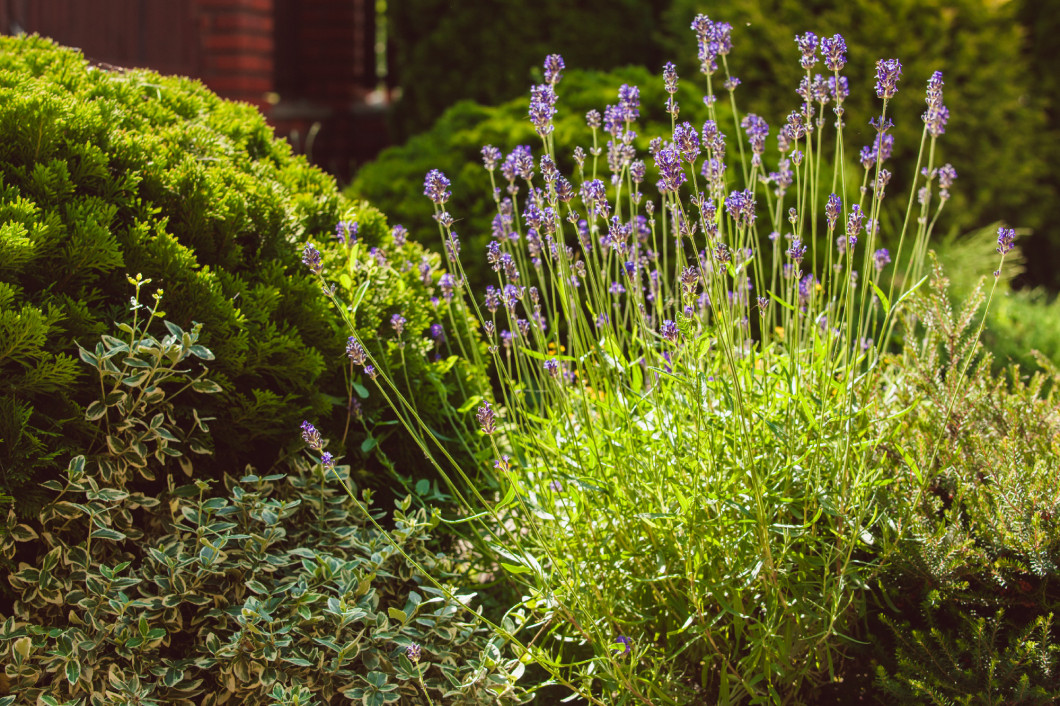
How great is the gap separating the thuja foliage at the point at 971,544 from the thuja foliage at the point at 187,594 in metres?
1.02

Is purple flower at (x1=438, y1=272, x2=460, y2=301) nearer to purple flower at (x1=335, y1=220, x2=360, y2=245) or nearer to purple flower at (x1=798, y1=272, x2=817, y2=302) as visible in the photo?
purple flower at (x1=335, y1=220, x2=360, y2=245)

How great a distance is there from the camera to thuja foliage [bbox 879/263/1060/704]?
6.91 feet

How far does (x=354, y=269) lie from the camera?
8.33 feet

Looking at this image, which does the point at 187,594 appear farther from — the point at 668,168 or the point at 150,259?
the point at 668,168

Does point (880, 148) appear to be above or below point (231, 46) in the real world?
below

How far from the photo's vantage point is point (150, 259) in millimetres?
2342

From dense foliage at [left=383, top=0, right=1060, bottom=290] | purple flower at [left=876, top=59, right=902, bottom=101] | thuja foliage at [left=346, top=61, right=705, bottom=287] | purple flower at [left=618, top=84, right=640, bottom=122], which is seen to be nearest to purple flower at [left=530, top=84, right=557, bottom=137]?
purple flower at [left=618, top=84, right=640, bottom=122]

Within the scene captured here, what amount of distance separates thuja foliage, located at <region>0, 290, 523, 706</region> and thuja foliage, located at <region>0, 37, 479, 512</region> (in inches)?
3.7

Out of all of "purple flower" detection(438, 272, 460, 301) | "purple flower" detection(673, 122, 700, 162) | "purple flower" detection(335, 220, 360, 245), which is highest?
"purple flower" detection(673, 122, 700, 162)

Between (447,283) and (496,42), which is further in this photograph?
(496,42)

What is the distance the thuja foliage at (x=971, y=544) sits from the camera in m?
2.11

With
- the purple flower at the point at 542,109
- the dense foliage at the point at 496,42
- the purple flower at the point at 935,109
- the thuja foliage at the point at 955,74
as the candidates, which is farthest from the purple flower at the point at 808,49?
the dense foliage at the point at 496,42

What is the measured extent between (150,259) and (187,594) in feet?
2.76

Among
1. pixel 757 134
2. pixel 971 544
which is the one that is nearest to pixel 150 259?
pixel 757 134
